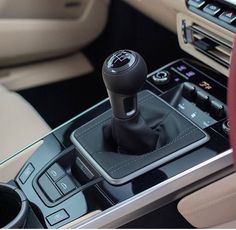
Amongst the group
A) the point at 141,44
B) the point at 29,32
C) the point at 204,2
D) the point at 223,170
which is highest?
the point at 204,2

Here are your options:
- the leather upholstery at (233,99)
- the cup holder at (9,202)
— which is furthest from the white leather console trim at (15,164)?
the leather upholstery at (233,99)

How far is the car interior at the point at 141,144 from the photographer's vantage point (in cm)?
85

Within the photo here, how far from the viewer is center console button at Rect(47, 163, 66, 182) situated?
101cm

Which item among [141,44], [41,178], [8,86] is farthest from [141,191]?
[141,44]

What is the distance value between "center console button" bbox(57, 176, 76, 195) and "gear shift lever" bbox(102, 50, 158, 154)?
10cm

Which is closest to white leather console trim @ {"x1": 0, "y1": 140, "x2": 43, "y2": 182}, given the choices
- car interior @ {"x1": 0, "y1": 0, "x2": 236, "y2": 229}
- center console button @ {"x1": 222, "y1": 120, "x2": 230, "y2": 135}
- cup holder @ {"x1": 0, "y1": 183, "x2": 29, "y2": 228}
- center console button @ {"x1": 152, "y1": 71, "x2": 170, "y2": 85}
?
car interior @ {"x1": 0, "y1": 0, "x2": 236, "y2": 229}

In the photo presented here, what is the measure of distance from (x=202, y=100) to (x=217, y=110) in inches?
1.8

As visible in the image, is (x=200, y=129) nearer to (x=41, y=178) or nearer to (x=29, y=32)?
(x=41, y=178)

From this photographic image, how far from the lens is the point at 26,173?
1.04 m

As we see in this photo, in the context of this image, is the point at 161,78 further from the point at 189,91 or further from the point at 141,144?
the point at 141,144

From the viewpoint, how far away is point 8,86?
4.70 ft

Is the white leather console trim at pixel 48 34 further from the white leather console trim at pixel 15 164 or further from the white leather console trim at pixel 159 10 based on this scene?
the white leather console trim at pixel 15 164

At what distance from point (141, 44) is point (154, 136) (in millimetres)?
669

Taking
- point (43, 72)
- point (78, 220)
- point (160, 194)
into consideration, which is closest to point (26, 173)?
point (78, 220)
